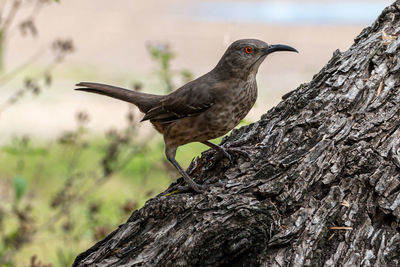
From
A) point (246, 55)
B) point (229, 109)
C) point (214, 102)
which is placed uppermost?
point (246, 55)

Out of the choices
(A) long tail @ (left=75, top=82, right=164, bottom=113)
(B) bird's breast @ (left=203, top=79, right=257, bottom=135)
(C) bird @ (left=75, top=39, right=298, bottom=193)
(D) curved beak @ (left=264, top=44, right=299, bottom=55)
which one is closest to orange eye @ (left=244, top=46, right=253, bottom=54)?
(C) bird @ (left=75, top=39, right=298, bottom=193)

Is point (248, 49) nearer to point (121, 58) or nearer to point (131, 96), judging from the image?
point (131, 96)

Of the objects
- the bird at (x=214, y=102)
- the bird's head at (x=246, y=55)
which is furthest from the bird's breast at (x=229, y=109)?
the bird's head at (x=246, y=55)

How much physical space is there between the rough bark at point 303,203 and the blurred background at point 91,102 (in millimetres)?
1322

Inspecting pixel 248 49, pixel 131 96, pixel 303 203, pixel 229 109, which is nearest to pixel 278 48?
pixel 248 49

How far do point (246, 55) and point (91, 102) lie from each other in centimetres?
683

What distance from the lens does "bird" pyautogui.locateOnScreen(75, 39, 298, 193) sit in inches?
161

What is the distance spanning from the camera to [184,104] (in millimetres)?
4324

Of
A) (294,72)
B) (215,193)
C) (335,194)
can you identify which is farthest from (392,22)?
(294,72)

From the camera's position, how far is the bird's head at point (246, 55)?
4312 millimetres

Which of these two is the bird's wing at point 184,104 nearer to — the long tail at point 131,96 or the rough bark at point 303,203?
the long tail at point 131,96

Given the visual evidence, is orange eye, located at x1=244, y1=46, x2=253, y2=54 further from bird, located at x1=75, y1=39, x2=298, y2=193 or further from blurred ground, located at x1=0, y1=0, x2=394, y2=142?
blurred ground, located at x1=0, y1=0, x2=394, y2=142

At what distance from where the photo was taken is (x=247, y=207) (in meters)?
3.12

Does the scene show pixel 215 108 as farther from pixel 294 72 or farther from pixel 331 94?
pixel 294 72
